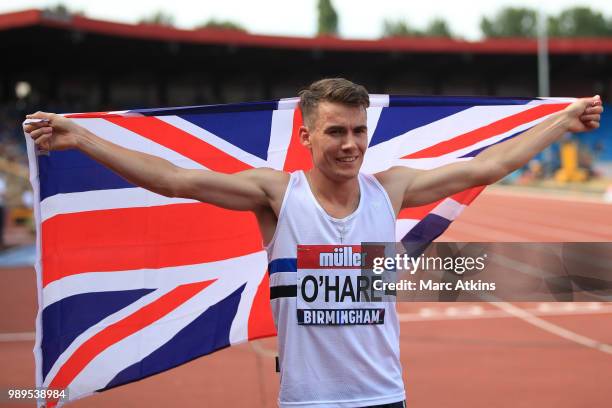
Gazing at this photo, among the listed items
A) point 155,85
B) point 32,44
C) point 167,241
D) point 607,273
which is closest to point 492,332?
point 607,273

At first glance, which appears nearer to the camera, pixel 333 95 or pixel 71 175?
pixel 333 95

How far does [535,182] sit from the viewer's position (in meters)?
34.2

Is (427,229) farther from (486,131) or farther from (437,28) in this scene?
(437,28)

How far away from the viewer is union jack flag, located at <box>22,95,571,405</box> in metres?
3.35

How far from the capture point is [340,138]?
95.6 inches

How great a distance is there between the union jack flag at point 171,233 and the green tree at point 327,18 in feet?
258

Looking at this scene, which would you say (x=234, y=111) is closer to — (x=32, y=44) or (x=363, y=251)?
(x=363, y=251)

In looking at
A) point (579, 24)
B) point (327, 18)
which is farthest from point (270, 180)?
point (579, 24)

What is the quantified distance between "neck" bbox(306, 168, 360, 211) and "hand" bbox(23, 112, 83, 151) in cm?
90

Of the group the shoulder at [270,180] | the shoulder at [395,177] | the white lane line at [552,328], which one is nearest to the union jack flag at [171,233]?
the shoulder at [395,177]

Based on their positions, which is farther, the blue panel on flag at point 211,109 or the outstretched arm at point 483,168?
the blue panel on flag at point 211,109

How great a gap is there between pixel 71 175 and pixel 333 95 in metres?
1.63

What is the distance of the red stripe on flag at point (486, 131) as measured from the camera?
11.8ft

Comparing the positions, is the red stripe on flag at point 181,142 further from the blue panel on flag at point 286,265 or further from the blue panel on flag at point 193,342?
the blue panel on flag at point 286,265
